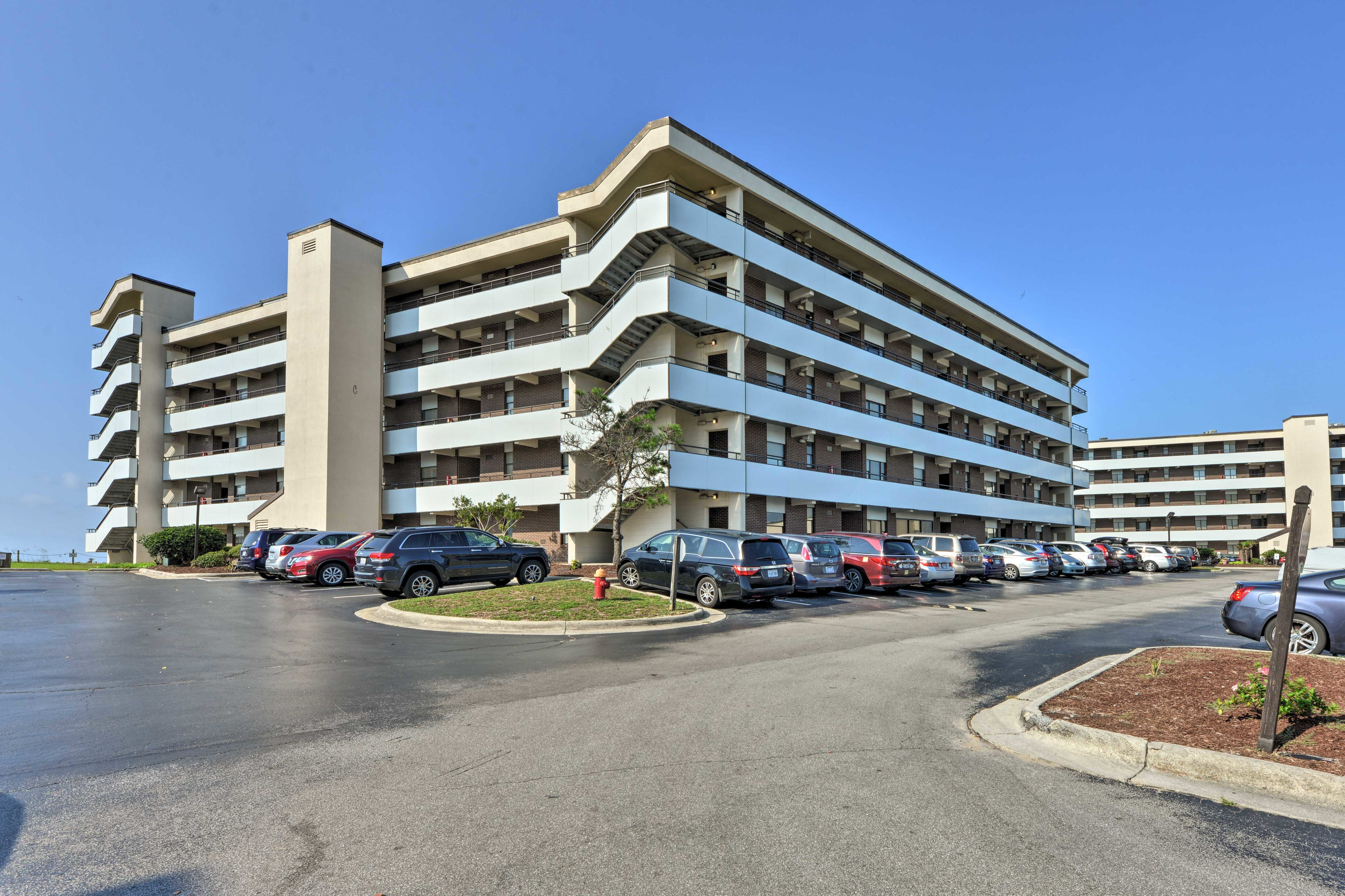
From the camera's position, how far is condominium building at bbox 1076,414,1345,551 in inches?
3130

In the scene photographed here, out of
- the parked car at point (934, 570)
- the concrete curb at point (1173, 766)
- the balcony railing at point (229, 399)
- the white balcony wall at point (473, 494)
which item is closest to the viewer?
the concrete curb at point (1173, 766)

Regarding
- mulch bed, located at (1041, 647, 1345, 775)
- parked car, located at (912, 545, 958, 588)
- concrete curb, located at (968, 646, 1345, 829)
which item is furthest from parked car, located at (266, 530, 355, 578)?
mulch bed, located at (1041, 647, 1345, 775)

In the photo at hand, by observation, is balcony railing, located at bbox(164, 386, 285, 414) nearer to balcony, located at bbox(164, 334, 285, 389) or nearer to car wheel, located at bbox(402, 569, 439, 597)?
balcony, located at bbox(164, 334, 285, 389)

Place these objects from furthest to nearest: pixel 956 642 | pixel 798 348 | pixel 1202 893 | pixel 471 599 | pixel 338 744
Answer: pixel 798 348 → pixel 471 599 → pixel 956 642 → pixel 338 744 → pixel 1202 893

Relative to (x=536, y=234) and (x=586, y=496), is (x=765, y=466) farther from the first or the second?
(x=536, y=234)

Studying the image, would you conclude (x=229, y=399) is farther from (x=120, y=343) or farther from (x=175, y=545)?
(x=175, y=545)

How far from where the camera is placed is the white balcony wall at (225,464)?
140 feet

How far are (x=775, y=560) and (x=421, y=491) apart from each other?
84.9 feet

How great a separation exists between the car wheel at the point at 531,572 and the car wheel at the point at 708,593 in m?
5.11

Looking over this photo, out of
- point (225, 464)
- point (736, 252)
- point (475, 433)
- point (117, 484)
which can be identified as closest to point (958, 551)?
point (736, 252)

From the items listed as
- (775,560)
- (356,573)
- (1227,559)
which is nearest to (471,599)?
(356,573)

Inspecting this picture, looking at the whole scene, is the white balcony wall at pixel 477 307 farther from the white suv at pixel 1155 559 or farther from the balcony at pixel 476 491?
the white suv at pixel 1155 559

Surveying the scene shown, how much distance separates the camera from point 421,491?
129 ft

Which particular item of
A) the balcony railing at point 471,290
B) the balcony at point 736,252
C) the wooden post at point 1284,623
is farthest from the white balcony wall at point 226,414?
the wooden post at point 1284,623
